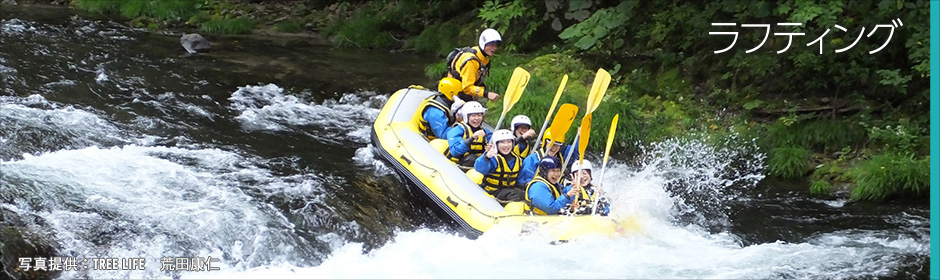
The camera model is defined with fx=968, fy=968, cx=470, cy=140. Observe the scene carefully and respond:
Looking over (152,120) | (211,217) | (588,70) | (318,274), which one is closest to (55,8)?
(152,120)

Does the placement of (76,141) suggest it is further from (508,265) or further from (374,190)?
(508,265)

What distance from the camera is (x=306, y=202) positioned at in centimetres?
684

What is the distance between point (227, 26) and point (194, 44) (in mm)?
1834

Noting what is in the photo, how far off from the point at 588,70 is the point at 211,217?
17.2ft

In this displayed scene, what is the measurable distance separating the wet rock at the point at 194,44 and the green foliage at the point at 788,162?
7.16m

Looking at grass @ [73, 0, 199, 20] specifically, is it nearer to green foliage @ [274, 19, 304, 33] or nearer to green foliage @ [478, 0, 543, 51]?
green foliage @ [274, 19, 304, 33]

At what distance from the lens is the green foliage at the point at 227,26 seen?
13.9 m

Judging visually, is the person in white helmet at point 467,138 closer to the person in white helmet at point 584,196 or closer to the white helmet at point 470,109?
the white helmet at point 470,109

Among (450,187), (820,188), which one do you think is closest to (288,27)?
(450,187)

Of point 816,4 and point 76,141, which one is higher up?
point 816,4

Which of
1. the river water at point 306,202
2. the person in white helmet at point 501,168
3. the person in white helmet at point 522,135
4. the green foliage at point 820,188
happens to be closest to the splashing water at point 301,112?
the river water at point 306,202

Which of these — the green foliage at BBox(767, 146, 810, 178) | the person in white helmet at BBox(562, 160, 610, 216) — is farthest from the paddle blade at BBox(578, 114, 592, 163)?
the green foliage at BBox(767, 146, 810, 178)

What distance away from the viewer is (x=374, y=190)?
7344 mm

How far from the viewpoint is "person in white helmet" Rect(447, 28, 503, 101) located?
832cm
